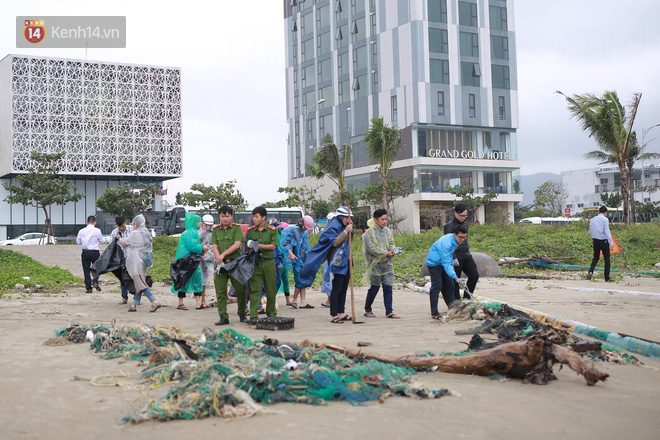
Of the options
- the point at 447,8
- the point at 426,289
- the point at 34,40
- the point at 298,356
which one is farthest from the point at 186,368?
the point at 447,8

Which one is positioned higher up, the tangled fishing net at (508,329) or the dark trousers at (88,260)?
the dark trousers at (88,260)

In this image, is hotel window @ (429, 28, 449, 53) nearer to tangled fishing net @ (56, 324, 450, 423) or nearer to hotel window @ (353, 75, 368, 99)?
hotel window @ (353, 75, 368, 99)

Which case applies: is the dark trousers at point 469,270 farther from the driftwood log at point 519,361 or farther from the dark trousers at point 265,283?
the driftwood log at point 519,361

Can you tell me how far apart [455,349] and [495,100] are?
185 feet

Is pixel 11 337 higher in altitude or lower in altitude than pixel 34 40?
lower

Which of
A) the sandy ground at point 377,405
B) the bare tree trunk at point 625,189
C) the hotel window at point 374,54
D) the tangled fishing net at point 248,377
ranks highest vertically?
the hotel window at point 374,54

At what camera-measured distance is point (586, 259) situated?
20844 mm

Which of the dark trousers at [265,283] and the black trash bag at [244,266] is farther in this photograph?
the dark trousers at [265,283]

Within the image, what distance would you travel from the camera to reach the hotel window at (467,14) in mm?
57969

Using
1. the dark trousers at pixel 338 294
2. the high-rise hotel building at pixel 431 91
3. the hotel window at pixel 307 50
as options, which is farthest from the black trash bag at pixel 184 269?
the hotel window at pixel 307 50

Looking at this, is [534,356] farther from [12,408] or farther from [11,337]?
[11,337]

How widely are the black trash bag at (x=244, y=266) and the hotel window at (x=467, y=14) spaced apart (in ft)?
178

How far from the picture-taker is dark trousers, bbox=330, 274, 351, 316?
931 centimetres

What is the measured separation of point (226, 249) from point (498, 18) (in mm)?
57400
